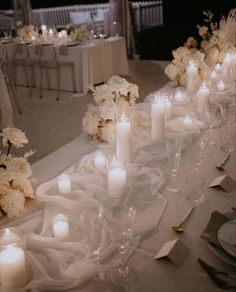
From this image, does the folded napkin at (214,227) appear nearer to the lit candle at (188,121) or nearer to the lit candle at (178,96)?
the lit candle at (188,121)

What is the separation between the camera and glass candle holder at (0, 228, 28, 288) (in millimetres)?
989

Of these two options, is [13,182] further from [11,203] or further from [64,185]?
[64,185]

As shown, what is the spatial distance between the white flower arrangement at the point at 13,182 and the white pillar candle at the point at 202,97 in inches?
47.0

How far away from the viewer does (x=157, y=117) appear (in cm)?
189

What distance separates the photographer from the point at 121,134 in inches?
65.2

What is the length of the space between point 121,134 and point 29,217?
55cm

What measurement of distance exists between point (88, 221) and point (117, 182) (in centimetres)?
21

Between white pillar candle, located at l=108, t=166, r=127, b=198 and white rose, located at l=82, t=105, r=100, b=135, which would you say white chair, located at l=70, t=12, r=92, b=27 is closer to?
white rose, located at l=82, t=105, r=100, b=135

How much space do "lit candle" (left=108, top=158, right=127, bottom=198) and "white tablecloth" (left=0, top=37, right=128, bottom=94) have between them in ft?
12.8

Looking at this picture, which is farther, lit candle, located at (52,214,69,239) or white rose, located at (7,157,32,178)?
white rose, located at (7,157,32,178)

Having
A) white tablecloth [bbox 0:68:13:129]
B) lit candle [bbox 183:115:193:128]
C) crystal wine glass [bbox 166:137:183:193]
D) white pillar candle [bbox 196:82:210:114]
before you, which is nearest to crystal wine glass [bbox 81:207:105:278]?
crystal wine glass [bbox 166:137:183:193]

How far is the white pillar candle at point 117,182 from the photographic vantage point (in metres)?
1.36

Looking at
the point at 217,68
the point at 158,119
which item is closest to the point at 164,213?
the point at 158,119

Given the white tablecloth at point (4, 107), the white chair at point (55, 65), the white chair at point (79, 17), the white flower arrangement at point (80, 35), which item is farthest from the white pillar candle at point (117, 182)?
the white chair at point (79, 17)
